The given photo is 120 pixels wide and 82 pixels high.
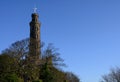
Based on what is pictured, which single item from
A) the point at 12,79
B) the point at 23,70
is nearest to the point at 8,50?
the point at 23,70

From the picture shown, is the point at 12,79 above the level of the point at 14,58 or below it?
below

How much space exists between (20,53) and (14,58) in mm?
3304

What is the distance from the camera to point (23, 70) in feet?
254

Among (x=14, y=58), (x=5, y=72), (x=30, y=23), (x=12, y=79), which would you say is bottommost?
(x=12, y=79)

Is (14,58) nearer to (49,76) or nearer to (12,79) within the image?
(49,76)

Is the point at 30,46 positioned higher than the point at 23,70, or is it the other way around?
the point at 30,46

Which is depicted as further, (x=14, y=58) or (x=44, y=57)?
(x=44, y=57)

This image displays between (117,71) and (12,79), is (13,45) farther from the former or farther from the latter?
(117,71)

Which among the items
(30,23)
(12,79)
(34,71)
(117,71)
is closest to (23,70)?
(34,71)

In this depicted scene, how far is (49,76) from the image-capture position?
239 ft

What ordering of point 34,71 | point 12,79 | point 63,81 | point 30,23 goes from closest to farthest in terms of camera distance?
point 12,79 < point 34,71 < point 63,81 < point 30,23

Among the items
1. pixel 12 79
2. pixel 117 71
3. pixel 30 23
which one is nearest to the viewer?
pixel 12 79

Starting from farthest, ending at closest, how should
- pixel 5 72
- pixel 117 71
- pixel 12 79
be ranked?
pixel 117 71 → pixel 5 72 → pixel 12 79

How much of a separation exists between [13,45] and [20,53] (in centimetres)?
393
